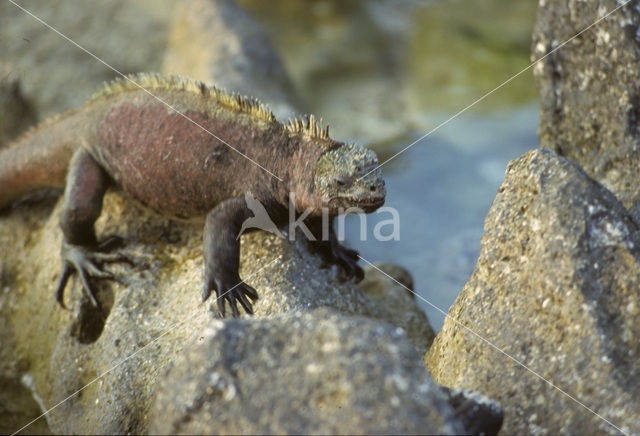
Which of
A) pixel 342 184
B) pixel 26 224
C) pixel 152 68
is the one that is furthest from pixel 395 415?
pixel 152 68

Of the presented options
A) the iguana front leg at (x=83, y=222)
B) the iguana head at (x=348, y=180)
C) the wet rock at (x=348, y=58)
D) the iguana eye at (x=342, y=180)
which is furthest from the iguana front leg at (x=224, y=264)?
the wet rock at (x=348, y=58)

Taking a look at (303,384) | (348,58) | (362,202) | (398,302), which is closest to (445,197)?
(398,302)

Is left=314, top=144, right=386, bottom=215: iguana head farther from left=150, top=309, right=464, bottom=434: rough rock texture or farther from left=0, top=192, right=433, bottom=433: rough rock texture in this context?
left=150, top=309, right=464, bottom=434: rough rock texture

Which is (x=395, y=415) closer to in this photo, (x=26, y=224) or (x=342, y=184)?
(x=342, y=184)

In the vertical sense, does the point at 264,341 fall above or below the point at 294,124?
below

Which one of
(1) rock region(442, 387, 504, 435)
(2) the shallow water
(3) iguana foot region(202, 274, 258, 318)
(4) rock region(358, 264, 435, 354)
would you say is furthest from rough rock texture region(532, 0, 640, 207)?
(3) iguana foot region(202, 274, 258, 318)

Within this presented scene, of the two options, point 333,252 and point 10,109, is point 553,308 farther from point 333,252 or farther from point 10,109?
point 10,109
